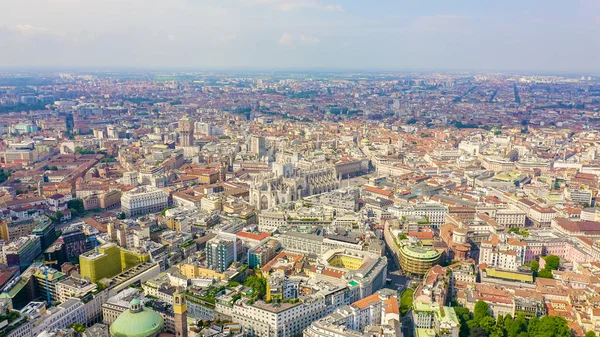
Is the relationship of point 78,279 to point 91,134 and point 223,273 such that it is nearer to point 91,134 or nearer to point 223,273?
point 223,273

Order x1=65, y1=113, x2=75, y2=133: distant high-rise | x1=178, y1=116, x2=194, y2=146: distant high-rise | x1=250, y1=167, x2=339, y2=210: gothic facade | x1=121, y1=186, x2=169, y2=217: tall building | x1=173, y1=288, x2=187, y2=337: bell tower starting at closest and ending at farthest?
x1=173, y1=288, x2=187, y2=337: bell tower → x1=121, y1=186, x2=169, y2=217: tall building → x1=250, y1=167, x2=339, y2=210: gothic facade → x1=178, y1=116, x2=194, y2=146: distant high-rise → x1=65, y1=113, x2=75, y2=133: distant high-rise

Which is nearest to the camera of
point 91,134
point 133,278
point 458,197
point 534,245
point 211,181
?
point 133,278

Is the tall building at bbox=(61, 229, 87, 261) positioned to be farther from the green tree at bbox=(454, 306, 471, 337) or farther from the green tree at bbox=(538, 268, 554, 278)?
the green tree at bbox=(538, 268, 554, 278)

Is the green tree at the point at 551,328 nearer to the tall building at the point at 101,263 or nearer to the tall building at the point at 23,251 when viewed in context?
the tall building at the point at 101,263

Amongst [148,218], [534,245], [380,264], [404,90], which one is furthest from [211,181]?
[404,90]

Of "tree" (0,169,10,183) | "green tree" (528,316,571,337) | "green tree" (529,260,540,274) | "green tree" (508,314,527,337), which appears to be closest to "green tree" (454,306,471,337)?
"green tree" (508,314,527,337)

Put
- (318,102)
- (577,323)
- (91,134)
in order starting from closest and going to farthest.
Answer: (577,323) → (91,134) → (318,102)

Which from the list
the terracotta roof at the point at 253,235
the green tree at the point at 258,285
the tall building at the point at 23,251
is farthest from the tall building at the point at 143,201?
the green tree at the point at 258,285
